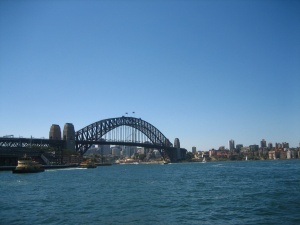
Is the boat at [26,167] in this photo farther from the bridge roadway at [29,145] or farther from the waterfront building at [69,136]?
the waterfront building at [69,136]

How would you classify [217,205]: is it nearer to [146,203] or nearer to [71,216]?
[146,203]

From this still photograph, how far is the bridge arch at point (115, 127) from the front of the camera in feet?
407

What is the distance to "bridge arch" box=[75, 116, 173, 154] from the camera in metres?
124

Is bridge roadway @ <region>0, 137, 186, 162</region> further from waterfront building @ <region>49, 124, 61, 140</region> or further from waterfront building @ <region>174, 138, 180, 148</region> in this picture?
waterfront building @ <region>174, 138, 180, 148</region>

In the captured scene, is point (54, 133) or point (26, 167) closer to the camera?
point (26, 167)

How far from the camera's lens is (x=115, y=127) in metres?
141

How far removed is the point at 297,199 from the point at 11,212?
56.3 feet

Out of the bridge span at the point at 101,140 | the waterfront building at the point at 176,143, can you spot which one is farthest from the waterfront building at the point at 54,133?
the waterfront building at the point at 176,143

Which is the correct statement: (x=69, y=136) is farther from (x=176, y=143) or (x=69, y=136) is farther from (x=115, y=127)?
(x=176, y=143)

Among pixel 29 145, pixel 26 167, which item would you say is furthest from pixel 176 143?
pixel 26 167

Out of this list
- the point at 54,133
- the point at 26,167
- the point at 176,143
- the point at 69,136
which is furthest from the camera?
the point at 176,143

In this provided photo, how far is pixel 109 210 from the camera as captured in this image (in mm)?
18141

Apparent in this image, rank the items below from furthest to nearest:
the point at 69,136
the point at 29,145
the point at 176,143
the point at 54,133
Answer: the point at 176,143
the point at 54,133
the point at 69,136
the point at 29,145

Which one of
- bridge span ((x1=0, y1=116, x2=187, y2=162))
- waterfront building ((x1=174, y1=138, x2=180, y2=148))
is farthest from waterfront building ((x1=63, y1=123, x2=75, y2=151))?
waterfront building ((x1=174, y1=138, x2=180, y2=148))
